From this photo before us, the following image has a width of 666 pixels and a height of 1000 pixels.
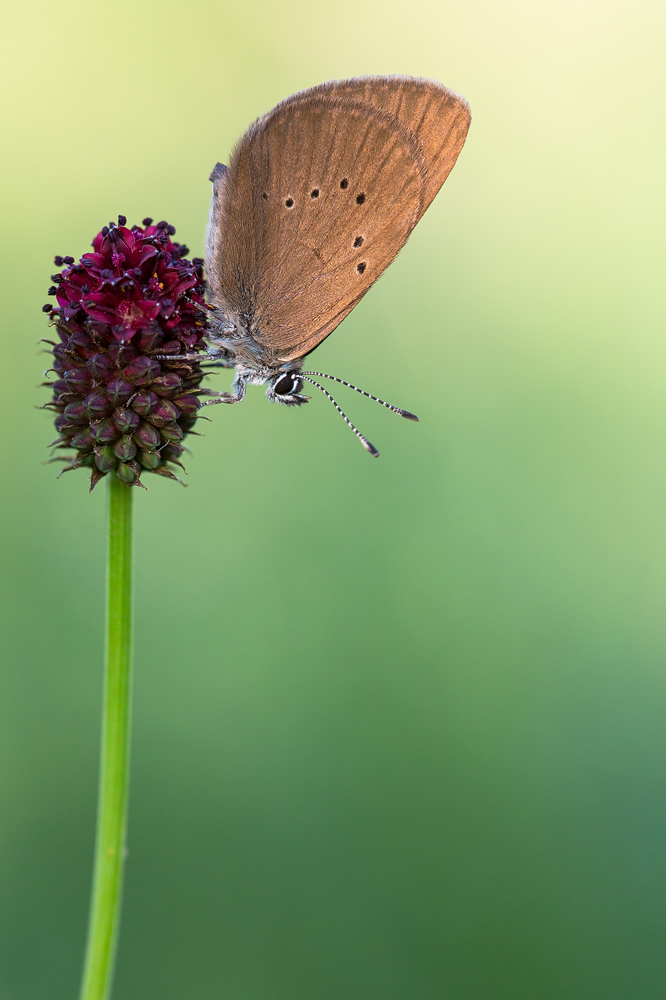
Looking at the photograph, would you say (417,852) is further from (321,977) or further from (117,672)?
(117,672)

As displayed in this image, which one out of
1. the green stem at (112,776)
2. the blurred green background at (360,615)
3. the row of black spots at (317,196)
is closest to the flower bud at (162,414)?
the green stem at (112,776)

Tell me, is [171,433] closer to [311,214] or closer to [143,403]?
[143,403]

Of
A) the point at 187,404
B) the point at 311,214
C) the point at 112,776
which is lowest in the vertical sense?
the point at 112,776

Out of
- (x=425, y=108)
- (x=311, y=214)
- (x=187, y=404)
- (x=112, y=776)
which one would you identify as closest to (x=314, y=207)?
(x=311, y=214)

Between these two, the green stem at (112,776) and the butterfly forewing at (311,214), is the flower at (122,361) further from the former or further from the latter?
the butterfly forewing at (311,214)

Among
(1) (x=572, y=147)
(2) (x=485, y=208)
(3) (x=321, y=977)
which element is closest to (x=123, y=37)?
(2) (x=485, y=208)

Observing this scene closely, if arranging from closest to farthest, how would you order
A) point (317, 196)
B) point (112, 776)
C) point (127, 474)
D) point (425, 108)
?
point (112, 776) → point (127, 474) → point (425, 108) → point (317, 196)
